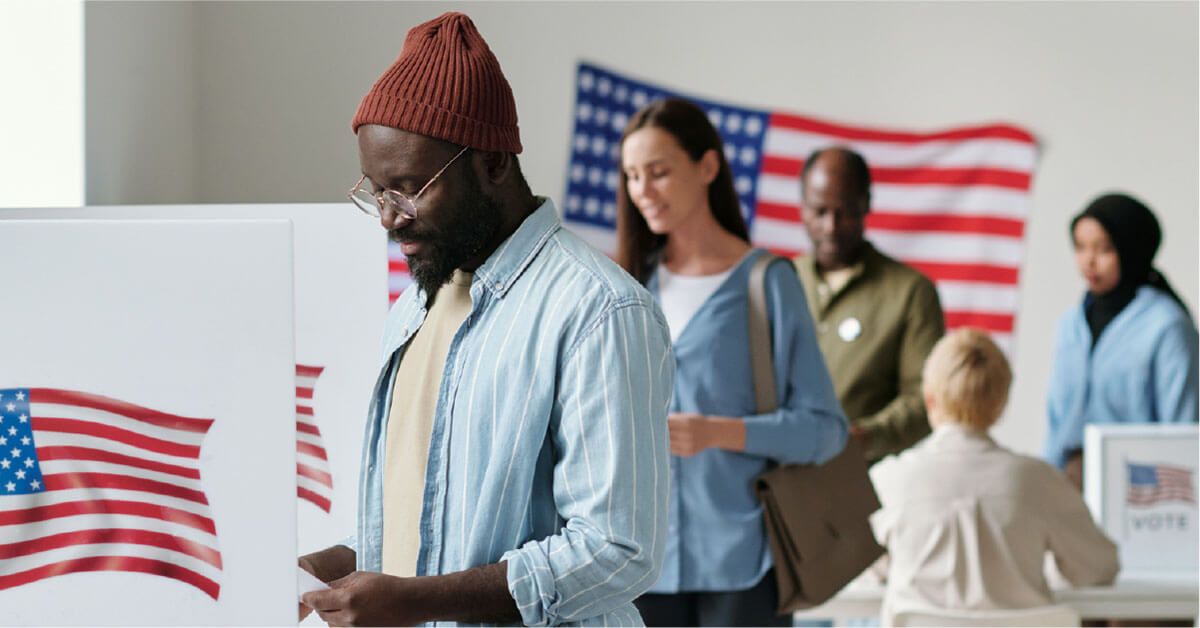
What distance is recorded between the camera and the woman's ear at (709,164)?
2.27 metres

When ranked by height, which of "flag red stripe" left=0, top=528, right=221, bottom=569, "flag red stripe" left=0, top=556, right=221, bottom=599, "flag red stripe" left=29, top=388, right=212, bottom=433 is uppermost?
"flag red stripe" left=29, top=388, right=212, bottom=433

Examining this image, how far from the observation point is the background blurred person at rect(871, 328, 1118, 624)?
267 centimetres

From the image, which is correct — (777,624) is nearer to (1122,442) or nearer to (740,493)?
(740,493)

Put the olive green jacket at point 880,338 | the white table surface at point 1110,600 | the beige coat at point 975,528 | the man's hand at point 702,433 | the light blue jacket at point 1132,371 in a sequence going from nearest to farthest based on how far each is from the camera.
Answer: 1. the man's hand at point 702,433
2. the beige coat at point 975,528
3. the white table surface at point 1110,600
4. the olive green jacket at point 880,338
5. the light blue jacket at point 1132,371

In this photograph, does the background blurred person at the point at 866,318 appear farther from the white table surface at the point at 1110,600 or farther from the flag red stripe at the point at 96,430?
the flag red stripe at the point at 96,430

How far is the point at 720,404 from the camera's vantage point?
220 centimetres

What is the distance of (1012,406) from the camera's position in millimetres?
4594

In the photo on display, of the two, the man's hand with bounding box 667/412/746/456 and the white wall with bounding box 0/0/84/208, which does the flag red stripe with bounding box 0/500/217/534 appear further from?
the white wall with bounding box 0/0/84/208

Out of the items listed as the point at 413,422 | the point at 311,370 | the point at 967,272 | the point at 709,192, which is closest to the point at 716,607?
the point at 709,192

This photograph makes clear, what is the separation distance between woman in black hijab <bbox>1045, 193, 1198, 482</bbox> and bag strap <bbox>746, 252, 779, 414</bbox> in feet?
6.59

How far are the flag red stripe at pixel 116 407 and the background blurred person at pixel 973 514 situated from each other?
6.29 feet

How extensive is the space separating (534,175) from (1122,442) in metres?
2.16

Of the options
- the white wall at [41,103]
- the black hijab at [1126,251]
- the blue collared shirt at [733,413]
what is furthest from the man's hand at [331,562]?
the black hijab at [1126,251]

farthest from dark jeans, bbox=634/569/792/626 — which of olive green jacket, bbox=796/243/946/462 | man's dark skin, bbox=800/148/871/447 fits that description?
man's dark skin, bbox=800/148/871/447
